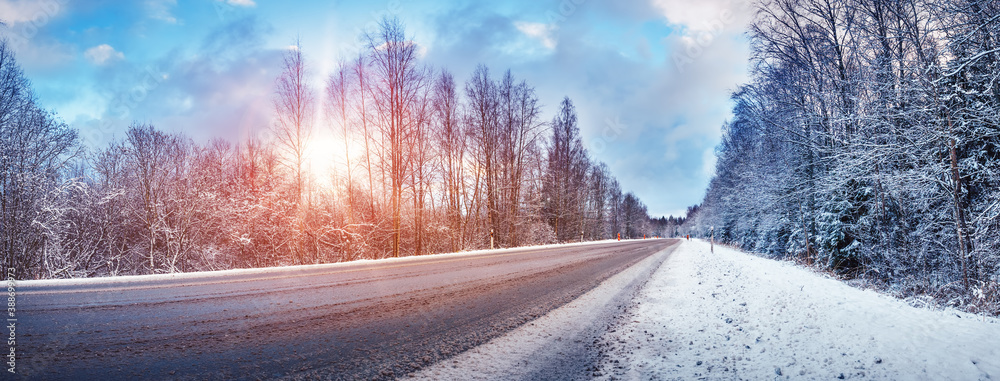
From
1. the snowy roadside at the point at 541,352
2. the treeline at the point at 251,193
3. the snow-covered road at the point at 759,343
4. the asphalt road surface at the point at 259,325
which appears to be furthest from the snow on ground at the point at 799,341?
the treeline at the point at 251,193

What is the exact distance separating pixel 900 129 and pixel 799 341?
5943 mm

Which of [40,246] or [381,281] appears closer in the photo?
[381,281]

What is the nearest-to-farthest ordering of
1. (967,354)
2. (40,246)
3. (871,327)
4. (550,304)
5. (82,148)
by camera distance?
(967,354)
(871,327)
(550,304)
(40,246)
(82,148)

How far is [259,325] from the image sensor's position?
391cm

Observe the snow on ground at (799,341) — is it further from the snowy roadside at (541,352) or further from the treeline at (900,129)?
the treeline at (900,129)

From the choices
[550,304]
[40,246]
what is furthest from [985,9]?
[40,246]

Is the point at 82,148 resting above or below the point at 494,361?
above

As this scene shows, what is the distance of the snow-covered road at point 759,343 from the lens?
10.0 ft

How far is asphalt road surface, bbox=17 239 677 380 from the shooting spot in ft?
9.16

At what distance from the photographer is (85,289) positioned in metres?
5.85

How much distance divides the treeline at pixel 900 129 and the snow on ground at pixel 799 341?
7.78 feet

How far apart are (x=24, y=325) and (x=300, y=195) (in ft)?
38.9

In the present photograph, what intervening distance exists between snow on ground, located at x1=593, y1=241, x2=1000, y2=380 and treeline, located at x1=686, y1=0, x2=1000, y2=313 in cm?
237

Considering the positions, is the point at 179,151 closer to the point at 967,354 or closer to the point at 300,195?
the point at 300,195
